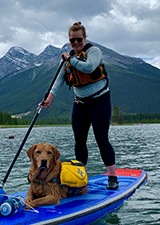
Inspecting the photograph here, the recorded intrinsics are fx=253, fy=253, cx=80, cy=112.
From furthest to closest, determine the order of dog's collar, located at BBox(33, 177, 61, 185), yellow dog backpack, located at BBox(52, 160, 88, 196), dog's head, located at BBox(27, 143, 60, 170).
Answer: yellow dog backpack, located at BBox(52, 160, 88, 196)
dog's collar, located at BBox(33, 177, 61, 185)
dog's head, located at BBox(27, 143, 60, 170)

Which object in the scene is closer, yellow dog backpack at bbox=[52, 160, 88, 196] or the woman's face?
yellow dog backpack at bbox=[52, 160, 88, 196]

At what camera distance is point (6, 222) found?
3.97 m

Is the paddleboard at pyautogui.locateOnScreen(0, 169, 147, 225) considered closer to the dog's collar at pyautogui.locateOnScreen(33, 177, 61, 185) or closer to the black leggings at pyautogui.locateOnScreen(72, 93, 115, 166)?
the dog's collar at pyautogui.locateOnScreen(33, 177, 61, 185)

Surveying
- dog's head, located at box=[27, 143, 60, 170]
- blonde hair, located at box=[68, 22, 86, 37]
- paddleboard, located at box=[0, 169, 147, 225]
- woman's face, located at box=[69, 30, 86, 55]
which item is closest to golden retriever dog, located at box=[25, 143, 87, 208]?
dog's head, located at box=[27, 143, 60, 170]

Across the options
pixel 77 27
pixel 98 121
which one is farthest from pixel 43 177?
pixel 77 27

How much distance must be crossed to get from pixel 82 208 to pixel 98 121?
6.53ft

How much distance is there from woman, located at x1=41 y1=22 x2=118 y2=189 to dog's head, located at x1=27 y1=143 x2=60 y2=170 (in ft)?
4.55

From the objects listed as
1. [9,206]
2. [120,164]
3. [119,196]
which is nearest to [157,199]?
[119,196]

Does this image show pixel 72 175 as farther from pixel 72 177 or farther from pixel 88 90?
pixel 88 90

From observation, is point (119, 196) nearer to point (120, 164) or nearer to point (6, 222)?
point (6, 222)

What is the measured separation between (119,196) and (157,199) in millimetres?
1443

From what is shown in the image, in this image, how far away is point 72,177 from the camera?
534cm

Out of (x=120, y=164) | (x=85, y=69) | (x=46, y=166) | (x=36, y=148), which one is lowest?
(x=120, y=164)

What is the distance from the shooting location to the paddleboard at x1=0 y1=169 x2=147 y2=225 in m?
4.15
